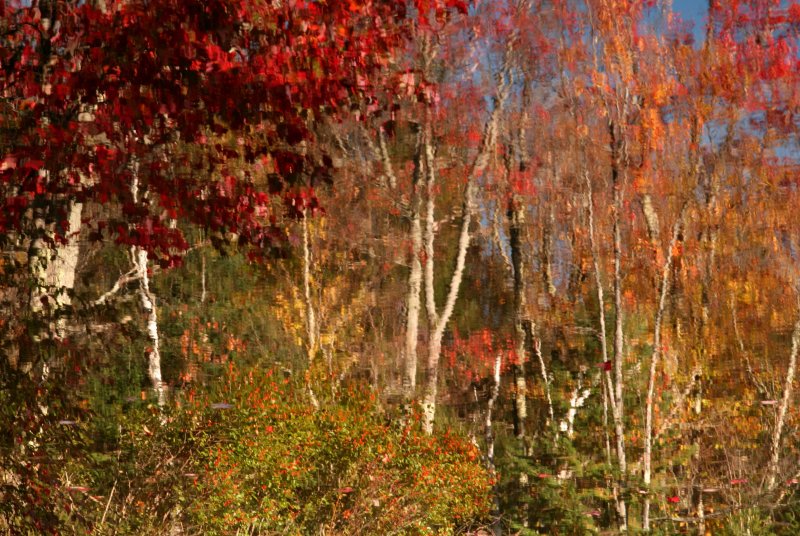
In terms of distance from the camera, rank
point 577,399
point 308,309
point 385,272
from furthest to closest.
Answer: point 385,272 → point 308,309 → point 577,399

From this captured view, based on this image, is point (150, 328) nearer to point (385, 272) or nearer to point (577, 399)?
point (577, 399)

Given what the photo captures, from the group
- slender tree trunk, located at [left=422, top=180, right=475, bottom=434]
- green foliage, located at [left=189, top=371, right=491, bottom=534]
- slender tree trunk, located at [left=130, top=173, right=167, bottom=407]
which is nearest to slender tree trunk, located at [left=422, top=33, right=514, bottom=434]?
slender tree trunk, located at [left=422, top=180, right=475, bottom=434]

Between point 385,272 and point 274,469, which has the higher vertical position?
point 385,272

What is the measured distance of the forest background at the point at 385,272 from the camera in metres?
4.68

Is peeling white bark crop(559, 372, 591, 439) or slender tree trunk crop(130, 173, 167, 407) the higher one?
slender tree trunk crop(130, 173, 167, 407)

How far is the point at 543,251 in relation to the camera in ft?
69.9

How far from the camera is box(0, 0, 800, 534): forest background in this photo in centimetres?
468

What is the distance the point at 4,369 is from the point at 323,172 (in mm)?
1833

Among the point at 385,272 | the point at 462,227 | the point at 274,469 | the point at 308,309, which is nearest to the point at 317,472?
the point at 274,469

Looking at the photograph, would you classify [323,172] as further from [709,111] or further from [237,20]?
[709,111]

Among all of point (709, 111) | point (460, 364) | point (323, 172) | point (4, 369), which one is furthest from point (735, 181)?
point (4, 369)

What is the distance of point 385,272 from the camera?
884 inches

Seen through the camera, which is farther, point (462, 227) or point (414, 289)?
point (462, 227)

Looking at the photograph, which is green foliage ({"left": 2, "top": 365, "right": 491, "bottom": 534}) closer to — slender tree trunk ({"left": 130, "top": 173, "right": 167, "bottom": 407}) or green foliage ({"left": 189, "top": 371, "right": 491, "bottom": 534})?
green foliage ({"left": 189, "top": 371, "right": 491, "bottom": 534})
